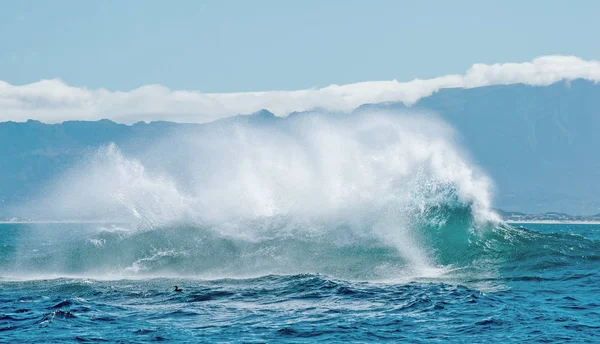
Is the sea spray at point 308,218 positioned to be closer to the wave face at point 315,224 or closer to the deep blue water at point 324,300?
the wave face at point 315,224

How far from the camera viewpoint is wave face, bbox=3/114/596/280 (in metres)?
45.8

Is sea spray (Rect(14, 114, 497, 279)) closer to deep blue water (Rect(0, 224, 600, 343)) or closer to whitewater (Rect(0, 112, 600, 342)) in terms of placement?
whitewater (Rect(0, 112, 600, 342))

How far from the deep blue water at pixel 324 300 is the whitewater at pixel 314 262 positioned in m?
0.11

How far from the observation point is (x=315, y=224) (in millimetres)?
51844

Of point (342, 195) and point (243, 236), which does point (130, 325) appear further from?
point (342, 195)

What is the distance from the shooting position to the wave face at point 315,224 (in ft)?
150

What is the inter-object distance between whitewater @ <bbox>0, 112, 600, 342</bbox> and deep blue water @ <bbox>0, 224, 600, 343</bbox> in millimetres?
115

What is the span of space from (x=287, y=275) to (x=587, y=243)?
869 inches

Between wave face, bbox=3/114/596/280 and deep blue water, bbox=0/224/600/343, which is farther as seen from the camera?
wave face, bbox=3/114/596/280

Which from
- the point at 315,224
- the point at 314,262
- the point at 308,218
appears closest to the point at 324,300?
the point at 314,262

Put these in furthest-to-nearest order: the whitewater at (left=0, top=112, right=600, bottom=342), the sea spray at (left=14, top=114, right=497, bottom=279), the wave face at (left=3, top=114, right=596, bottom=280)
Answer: the sea spray at (left=14, top=114, right=497, bottom=279), the wave face at (left=3, top=114, right=596, bottom=280), the whitewater at (left=0, top=112, right=600, bottom=342)

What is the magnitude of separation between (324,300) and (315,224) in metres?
17.8

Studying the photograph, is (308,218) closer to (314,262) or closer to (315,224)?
(315,224)

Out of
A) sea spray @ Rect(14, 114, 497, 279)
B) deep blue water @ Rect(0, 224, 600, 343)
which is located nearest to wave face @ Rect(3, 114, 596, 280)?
sea spray @ Rect(14, 114, 497, 279)
